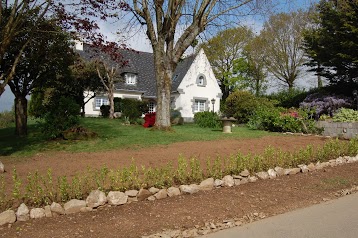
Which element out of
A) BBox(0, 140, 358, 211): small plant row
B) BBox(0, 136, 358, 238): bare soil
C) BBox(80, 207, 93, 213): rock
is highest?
BBox(0, 140, 358, 211): small plant row

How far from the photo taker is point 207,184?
488 cm

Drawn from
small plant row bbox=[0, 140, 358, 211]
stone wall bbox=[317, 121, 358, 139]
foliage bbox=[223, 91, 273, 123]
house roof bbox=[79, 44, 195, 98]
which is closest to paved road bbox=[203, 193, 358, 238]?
small plant row bbox=[0, 140, 358, 211]

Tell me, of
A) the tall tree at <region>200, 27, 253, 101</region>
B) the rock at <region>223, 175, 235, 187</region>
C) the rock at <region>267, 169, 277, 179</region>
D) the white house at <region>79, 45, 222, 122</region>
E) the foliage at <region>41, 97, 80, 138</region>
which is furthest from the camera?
the tall tree at <region>200, 27, 253, 101</region>

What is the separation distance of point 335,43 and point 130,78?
63.7 ft

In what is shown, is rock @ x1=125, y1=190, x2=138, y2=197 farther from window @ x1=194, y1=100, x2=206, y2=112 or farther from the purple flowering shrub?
window @ x1=194, y1=100, x2=206, y2=112

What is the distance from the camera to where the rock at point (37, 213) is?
143 inches

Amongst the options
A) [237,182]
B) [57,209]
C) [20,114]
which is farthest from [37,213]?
[20,114]

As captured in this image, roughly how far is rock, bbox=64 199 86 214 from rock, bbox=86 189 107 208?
8 centimetres

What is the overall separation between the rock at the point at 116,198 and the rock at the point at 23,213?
988 mm

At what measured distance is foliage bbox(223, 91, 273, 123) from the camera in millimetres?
20297

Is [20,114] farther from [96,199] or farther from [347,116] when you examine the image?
[347,116]

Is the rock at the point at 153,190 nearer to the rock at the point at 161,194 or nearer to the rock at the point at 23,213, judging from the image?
the rock at the point at 161,194

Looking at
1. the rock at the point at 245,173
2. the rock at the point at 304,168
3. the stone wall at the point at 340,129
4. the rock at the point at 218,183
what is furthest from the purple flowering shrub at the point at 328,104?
the rock at the point at 218,183

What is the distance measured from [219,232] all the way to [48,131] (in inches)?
320
